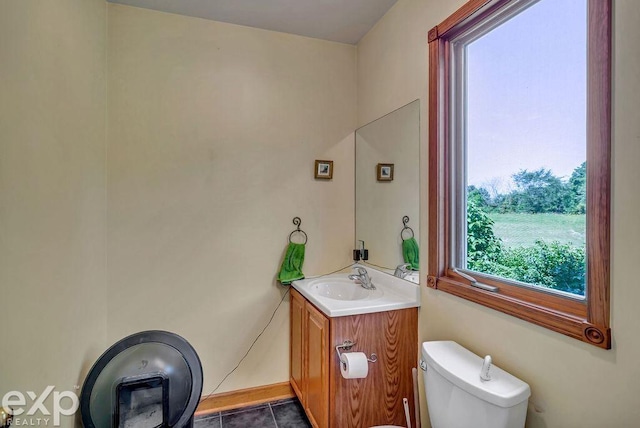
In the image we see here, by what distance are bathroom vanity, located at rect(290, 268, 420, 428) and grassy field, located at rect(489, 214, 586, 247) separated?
583mm

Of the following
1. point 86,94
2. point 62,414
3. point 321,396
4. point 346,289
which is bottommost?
point 321,396

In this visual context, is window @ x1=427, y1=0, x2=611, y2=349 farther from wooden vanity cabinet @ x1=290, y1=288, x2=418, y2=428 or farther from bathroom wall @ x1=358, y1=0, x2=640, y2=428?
wooden vanity cabinet @ x1=290, y1=288, x2=418, y2=428

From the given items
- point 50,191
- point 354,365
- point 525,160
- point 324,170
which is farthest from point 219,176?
point 525,160

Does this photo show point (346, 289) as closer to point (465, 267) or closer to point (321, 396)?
point (321, 396)

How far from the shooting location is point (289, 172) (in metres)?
2.35

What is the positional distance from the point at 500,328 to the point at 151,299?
1994 millimetres

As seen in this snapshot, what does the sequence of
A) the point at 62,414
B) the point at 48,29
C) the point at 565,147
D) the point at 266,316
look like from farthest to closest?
1. the point at 266,316
2. the point at 62,414
3. the point at 48,29
4. the point at 565,147

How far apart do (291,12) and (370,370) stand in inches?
87.1

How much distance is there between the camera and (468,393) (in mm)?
1141

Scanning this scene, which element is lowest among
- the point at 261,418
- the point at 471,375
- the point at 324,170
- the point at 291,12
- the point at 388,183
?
the point at 261,418

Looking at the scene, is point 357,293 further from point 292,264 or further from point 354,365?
point 354,365

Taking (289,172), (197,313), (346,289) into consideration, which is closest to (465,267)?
(346,289)

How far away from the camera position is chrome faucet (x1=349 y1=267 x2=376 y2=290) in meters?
2.12

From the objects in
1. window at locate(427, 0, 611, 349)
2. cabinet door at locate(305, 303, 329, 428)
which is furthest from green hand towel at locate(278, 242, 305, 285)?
window at locate(427, 0, 611, 349)
